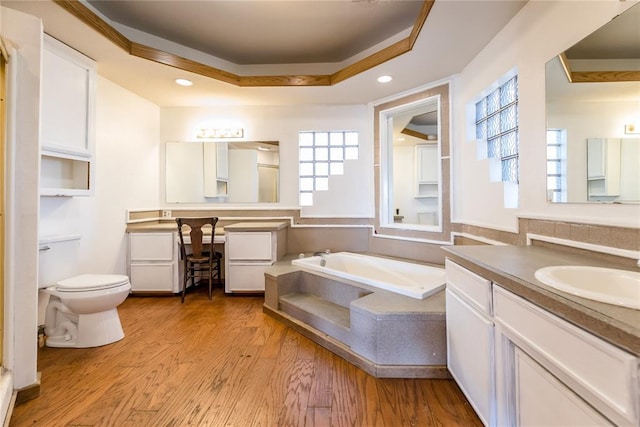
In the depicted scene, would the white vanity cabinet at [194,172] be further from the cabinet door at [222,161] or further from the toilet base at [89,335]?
the toilet base at [89,335]

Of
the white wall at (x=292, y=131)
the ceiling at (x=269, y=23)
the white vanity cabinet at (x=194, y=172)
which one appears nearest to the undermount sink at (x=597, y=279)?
the ceiling at (x=269, y=23)

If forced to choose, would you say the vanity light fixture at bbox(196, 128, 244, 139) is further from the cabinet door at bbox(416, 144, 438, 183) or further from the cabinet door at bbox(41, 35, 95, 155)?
the cabinet door at bbox(416, 144, 438, 183)

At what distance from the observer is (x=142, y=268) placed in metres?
3.21

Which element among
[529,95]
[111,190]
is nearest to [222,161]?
[111,190]

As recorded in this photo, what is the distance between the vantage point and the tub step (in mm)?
2043

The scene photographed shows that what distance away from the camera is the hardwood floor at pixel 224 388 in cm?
142

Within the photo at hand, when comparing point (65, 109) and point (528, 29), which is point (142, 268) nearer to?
point (65, 109)

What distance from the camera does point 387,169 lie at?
3.52m

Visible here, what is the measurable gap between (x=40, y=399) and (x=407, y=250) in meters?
3.07

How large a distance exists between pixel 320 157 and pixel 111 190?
2.39 metres

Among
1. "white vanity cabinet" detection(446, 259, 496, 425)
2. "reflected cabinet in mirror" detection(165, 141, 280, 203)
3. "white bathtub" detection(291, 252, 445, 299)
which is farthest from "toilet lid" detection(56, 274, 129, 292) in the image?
"white vanity cabinet" detection(446, 259, 496, 425)

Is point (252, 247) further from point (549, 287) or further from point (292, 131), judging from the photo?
point (549, 287)

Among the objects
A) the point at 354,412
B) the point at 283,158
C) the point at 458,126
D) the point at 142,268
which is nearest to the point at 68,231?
the point at 142,268

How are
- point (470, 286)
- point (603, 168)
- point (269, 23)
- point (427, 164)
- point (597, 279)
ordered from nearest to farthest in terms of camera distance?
point (597, 279), point (603, 168), point (470, 286), point (269, 23), point (427, 164)
